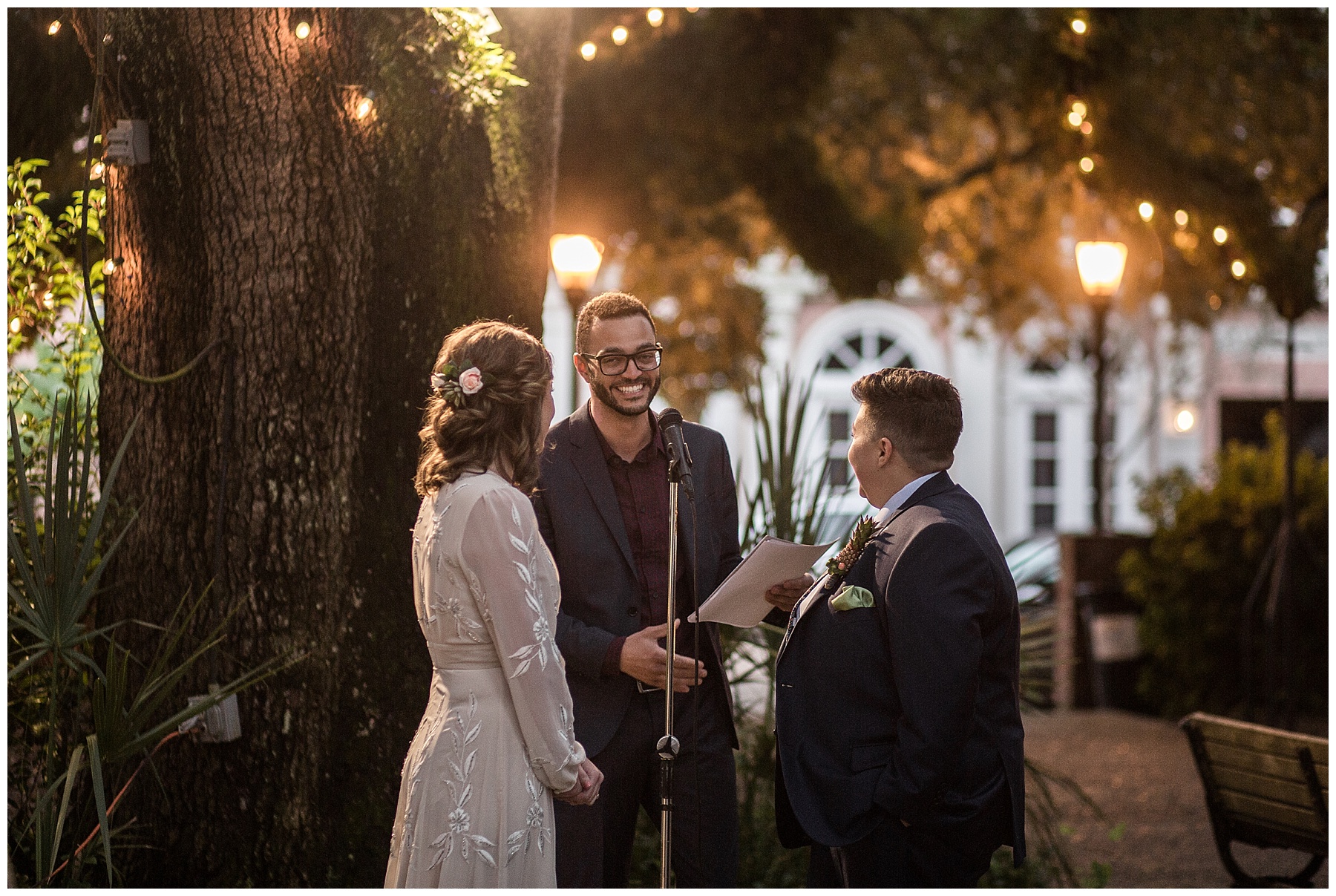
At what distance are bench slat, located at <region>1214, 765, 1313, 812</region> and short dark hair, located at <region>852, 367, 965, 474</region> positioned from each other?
8.28 ft

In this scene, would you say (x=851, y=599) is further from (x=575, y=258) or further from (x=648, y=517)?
(x=575, y=258)

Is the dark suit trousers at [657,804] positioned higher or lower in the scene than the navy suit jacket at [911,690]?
lower

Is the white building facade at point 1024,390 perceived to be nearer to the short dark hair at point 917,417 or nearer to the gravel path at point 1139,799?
the gravel path at point 1139,799

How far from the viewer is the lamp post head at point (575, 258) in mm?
9430

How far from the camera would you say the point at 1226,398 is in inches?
492

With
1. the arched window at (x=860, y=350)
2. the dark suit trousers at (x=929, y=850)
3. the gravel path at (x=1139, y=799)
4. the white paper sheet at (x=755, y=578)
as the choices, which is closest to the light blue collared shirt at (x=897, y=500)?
the white paper sheet at (x=755, y=578)

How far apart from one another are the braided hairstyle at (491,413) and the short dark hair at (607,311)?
1.90 ft

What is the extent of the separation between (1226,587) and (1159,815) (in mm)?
2945

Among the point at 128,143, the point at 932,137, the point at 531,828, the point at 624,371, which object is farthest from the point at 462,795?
the point at 932,137

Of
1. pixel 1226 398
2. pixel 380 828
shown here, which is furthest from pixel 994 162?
pixel 380 828

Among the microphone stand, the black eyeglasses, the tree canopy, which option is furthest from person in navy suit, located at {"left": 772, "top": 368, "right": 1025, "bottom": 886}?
the tree canopy

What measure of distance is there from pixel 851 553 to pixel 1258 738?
8.24 ft

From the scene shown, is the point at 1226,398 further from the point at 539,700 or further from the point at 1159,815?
the point at 539,700

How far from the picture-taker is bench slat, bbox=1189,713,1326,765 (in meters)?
4.46
